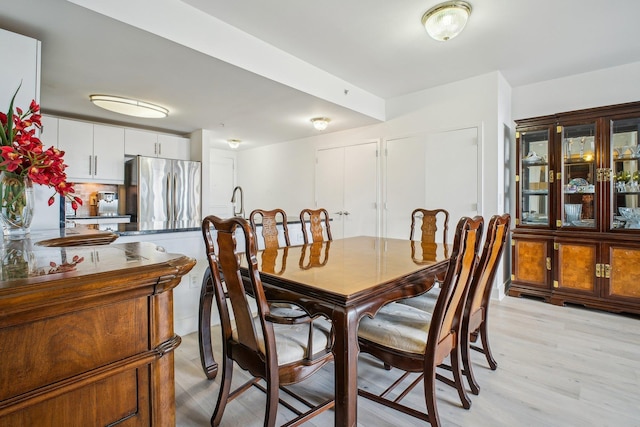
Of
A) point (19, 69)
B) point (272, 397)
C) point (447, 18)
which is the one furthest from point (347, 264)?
point (19, 69)

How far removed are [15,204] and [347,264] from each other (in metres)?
1.61

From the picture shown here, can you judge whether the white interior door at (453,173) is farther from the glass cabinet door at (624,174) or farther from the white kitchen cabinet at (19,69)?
the white kitchen cabinet at (19,69)

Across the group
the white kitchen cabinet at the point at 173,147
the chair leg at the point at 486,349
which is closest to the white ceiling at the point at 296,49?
the white kitchen cabinet at the point at 173,147

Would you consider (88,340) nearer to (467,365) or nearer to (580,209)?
(467,365)

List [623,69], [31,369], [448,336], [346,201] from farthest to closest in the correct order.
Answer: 1. [346,201]
2. [623,69]
3. [448,336]
4. [31,369]

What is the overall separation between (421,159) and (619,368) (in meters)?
2.76

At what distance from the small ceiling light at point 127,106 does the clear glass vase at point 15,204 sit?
239 cm

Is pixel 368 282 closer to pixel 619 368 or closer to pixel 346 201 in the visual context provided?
pixel 619 368

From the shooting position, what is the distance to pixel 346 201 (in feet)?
16.6

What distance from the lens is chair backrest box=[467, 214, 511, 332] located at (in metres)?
1.71

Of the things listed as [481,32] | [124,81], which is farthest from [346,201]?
[124,81]

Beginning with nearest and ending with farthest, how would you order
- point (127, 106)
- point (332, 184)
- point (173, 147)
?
1. point (127, 106)
2. point (173, 147)
3. point (332, 184)

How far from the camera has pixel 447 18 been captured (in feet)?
7.52

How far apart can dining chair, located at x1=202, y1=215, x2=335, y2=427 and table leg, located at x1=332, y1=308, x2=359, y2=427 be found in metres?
0.14
